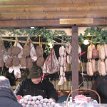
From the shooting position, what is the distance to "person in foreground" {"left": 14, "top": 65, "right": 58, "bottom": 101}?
6566 mm

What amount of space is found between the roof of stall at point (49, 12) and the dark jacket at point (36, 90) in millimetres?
1020

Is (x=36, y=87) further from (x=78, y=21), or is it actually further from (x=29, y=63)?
(x=78, y=21)

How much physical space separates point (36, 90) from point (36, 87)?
0.18 ft

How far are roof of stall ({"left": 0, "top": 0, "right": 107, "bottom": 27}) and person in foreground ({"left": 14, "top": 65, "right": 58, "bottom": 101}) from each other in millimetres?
822

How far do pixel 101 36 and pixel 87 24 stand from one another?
0.64 metres

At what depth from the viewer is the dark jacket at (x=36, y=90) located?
6.59 meters

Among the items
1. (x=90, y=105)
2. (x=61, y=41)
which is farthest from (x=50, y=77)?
(x=90, y=105)

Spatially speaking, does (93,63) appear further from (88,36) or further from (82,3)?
(82,3)

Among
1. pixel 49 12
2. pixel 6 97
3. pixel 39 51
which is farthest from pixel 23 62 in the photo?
pixel 6 97

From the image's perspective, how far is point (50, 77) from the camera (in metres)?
8.02

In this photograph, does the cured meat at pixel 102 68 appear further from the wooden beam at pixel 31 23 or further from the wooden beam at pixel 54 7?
the wooden beam at pixel 54 7

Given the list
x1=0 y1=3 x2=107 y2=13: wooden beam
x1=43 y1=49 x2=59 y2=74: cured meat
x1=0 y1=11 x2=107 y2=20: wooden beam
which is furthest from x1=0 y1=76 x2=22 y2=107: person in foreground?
x1=43 y1=49 x2=59 y2=74: cured meat

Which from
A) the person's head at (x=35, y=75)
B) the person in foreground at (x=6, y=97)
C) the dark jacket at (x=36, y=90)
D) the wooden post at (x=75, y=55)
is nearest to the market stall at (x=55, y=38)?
the wooden post at (x=75, y=55)

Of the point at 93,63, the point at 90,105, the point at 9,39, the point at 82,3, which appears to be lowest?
the point at 90,105
